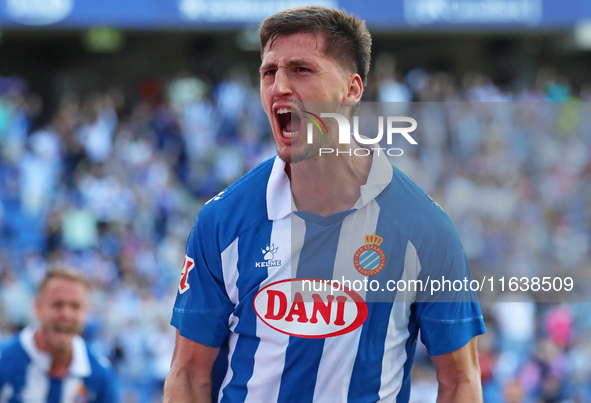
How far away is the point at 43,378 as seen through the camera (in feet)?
14.8

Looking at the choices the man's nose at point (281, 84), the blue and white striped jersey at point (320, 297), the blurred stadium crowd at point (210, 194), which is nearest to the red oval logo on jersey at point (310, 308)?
the blue and white striped jersey at point (320, 297)

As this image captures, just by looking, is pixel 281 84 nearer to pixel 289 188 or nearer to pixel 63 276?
pixel 289 188

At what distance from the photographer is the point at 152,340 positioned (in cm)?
853

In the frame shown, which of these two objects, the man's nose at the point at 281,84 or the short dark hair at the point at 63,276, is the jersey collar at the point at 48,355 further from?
the man's nose at the point at 281,84

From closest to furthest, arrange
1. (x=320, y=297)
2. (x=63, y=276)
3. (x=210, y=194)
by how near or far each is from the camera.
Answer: (x=320, y=297)
(x=63, y=276)
(x=210, y=194)

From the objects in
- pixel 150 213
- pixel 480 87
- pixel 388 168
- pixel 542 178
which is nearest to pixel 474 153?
pixel 542 178

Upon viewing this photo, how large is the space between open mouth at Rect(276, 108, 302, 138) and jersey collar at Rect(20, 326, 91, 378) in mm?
2767

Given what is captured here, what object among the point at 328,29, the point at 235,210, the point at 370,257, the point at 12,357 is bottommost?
the point at 12,357

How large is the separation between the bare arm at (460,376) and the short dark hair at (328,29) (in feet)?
3.24

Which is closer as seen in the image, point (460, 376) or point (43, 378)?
point (460, 376)

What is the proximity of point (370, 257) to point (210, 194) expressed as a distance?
9.32 m

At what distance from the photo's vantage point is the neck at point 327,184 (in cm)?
250

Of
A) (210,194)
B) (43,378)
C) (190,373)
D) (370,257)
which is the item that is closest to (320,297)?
(370,257)

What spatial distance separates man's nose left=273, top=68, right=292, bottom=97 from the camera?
7.59ft
